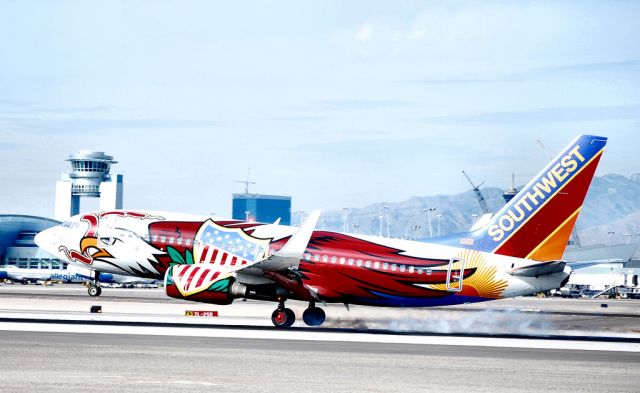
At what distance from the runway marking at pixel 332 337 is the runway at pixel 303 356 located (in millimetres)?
56

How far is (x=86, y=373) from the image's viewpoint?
92.2 ft

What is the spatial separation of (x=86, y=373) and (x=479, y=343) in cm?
2039

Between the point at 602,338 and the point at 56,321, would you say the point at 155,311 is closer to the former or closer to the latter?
the point at 56,321

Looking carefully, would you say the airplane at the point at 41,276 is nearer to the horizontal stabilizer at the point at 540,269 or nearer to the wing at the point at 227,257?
the wing at the point at 227,257

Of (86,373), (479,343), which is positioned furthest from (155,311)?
(86,373)

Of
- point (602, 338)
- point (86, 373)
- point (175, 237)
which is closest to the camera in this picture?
point (86, 373)

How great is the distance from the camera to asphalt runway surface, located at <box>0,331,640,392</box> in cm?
2684

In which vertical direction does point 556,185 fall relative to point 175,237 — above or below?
above

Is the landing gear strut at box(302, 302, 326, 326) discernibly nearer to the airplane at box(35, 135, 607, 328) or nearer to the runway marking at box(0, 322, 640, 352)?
the airplane at box(35, 135, 607, 328)

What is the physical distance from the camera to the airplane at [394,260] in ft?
159

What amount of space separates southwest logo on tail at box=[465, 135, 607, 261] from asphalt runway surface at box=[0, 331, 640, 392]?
35.7 ft

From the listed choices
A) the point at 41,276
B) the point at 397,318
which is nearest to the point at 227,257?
the point at 397,318

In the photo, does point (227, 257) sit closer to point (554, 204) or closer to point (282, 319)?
point (282, 319)

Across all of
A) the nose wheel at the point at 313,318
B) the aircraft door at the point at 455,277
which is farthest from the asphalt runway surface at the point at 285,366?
the nose wheel at the point at 313,318
